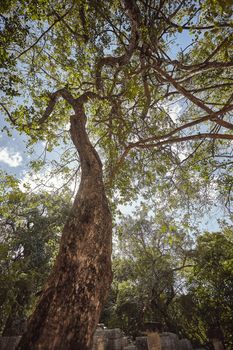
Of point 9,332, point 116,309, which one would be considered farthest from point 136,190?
point 116,309

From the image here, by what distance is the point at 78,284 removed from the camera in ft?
7.70

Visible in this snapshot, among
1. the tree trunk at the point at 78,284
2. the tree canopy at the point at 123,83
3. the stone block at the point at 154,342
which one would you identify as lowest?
the stone block at the point at 154,342

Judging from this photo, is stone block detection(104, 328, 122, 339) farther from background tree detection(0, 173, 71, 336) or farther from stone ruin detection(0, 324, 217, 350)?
background tree detection(0, 173, 71, 336)

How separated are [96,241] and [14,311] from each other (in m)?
16.4

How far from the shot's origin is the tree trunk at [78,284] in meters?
2.01

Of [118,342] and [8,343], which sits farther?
[118,342]

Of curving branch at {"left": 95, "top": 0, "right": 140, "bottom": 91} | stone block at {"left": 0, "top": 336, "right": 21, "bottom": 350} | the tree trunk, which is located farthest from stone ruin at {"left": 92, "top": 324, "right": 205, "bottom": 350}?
curving branch at {"left": 95, "top": 0, "right": 140, "bottom": 91}

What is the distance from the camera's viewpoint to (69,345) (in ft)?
6.48

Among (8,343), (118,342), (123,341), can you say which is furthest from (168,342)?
(8,343)

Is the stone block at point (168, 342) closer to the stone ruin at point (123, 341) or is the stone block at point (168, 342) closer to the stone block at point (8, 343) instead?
the stone ruin at point (123, 341)

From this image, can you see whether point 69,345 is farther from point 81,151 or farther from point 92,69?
point 92,69

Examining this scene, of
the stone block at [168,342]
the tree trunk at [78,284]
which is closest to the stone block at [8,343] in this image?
the stone block at [168,342]

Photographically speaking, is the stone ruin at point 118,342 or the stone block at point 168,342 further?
the stone block at point 168,342

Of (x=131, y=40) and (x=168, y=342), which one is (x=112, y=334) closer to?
(x=168, y=342)
